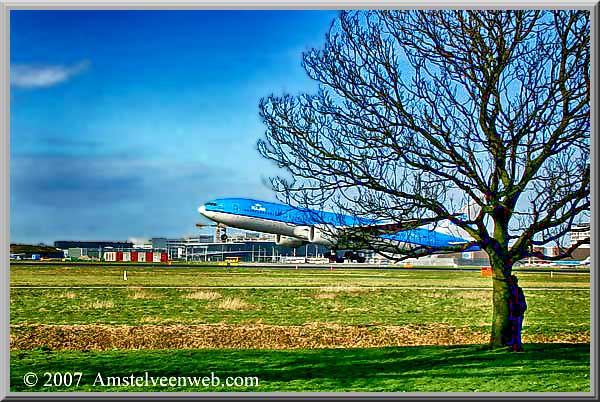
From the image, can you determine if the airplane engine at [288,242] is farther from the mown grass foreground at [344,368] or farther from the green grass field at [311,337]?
the mown grass foreground at [344,368]

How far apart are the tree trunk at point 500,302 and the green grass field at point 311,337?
248 millimetres

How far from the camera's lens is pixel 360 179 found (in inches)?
370

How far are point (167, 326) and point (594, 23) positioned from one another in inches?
392

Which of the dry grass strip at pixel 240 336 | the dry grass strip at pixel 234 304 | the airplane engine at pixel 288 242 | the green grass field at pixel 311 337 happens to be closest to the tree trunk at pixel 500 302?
the green grass field at pixel 311 337

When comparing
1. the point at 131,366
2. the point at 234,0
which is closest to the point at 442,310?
the point at 131,366

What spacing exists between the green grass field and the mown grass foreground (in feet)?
0.05

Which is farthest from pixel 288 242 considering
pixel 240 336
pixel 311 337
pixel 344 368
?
pixel 344 368

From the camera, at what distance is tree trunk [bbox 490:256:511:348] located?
31.8ft

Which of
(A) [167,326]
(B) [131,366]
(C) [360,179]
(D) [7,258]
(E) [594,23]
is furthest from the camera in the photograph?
(A) [167,326]

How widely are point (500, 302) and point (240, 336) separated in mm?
4918

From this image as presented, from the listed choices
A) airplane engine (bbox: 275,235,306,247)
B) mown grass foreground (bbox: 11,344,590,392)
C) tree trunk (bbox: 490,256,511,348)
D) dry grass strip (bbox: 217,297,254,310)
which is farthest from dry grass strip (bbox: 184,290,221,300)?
airplane engine (bbox: 275,235,306,247)

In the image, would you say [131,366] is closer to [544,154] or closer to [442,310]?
[544,154]

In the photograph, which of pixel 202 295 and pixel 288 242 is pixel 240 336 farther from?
pixel 288 242

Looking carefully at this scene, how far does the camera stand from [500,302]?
984 centimetres
